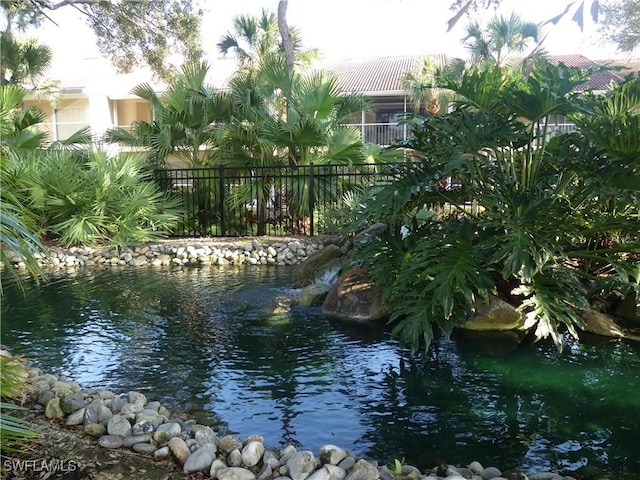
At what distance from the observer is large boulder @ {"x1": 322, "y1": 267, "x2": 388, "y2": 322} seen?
6.78 m

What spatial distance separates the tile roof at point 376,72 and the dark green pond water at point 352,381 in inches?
588

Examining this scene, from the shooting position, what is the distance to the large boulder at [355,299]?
22.2 feet

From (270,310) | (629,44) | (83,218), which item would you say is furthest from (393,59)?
(270,310)

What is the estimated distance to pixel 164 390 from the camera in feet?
15.2

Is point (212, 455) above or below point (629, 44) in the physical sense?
below

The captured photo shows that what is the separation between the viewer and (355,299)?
271 inches

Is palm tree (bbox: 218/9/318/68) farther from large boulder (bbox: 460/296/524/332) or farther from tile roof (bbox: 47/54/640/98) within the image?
large boulder (bbox: 460/296/524/332)

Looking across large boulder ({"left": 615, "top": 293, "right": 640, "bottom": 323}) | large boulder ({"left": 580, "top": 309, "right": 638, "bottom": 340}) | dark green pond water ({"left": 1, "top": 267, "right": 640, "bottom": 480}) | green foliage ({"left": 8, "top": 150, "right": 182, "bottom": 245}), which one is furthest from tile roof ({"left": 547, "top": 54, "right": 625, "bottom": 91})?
dark green pond water ({"left": 1, "top": 267, "right": 640, "bottom": 480})

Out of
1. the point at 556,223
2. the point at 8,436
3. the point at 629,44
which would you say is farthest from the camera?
the point at 629,44

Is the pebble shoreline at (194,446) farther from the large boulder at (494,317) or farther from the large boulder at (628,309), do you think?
the large boulder at (628,309)

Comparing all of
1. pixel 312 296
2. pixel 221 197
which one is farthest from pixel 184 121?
pixel 312 296

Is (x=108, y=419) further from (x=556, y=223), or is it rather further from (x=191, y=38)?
(x=191, y=38)

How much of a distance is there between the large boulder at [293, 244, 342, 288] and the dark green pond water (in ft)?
4.28

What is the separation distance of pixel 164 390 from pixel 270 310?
8.42 ft
